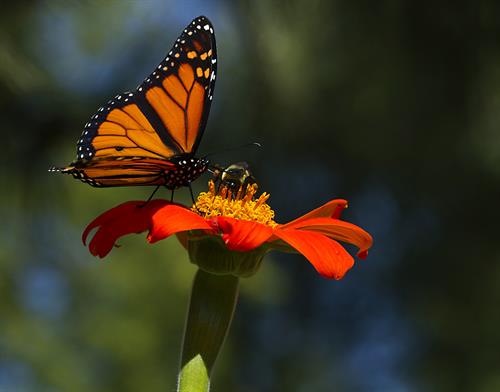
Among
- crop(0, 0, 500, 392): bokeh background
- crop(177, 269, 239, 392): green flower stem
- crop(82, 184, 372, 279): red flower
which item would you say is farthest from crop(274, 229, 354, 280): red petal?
crop(0, 0, 500, 392): bokeh background

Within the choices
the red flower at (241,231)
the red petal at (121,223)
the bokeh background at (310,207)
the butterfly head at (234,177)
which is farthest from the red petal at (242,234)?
the bokeh background at (310,207)

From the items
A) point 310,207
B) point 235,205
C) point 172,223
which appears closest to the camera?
point 172,223

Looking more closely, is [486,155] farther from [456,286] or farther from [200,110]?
[200,110]

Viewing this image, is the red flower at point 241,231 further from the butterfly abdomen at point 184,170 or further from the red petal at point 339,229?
the butterfly abdomen at point 184,170

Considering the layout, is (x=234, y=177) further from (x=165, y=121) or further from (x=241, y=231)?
(x=241, y=231)

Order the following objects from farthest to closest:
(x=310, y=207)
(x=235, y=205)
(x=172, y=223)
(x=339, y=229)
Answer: (x=310, y=207), (x=235, y=205), (x=339, y=229), (x=172, y=223)

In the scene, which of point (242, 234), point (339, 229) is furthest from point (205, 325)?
point (339, 229)
